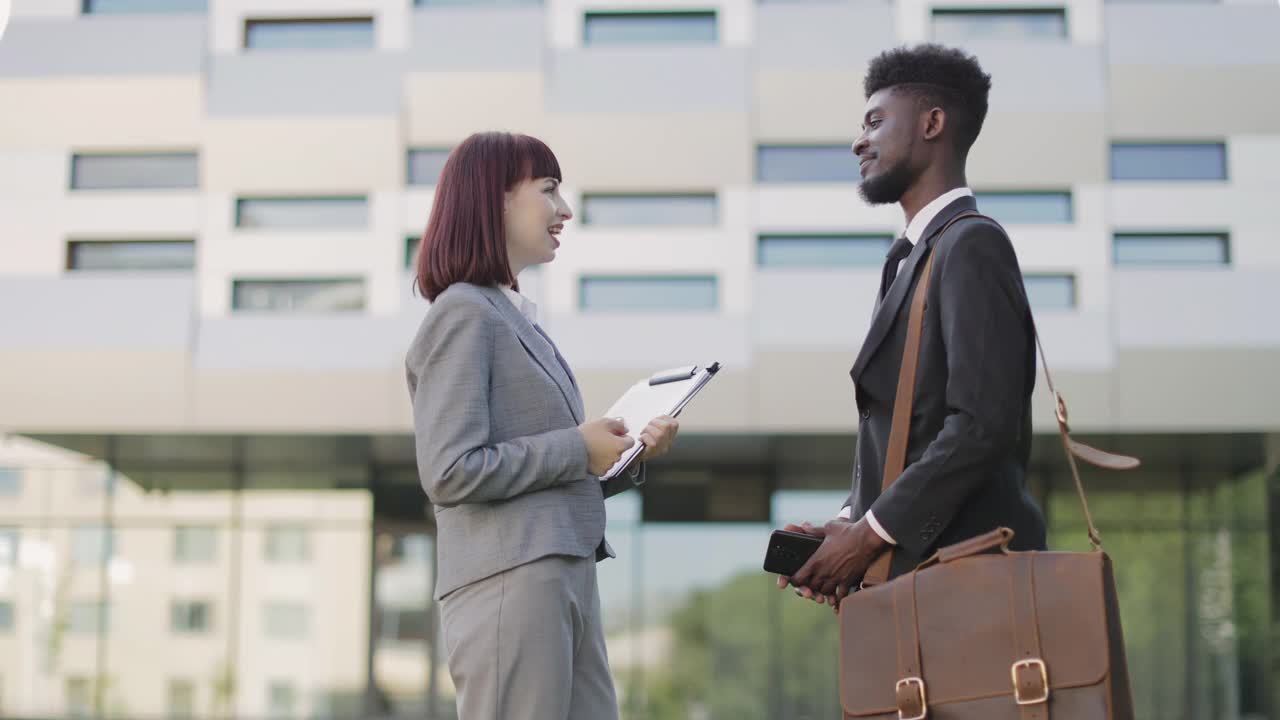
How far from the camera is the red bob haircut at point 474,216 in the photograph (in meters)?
2.85

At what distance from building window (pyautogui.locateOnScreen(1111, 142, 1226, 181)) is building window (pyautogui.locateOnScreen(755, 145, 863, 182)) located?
10.9 feet

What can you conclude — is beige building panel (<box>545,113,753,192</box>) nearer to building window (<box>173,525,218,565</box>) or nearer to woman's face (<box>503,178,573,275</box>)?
building window (<box>173,525,218,565</box>)

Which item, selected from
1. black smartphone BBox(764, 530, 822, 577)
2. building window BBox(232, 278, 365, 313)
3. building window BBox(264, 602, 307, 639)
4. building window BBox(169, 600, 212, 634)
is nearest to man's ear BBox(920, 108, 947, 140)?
black smartphone BBox(764, 530, 822, 577)

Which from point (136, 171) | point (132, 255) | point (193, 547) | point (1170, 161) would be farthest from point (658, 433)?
point (193, 547)

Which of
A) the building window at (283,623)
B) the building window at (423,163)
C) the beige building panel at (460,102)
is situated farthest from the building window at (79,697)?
the beige building panel at (460,102)

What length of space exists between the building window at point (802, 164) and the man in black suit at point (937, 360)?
14.2 metres

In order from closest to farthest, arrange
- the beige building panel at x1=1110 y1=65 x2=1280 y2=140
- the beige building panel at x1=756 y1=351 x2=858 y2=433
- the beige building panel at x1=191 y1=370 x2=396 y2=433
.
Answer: the beige building panel at x1=756 y1=351 x2=858 y2=433 < the beige building panel at x1=191 y1=370 x2=396 y2=433 < the beige building panel at x1=1110 y1=65 x2=1280 y2=140

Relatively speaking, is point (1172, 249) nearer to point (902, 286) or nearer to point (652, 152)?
point (652, 152)

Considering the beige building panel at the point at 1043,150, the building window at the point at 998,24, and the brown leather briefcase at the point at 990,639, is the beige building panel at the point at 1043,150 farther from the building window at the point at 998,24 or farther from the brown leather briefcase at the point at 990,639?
the brown leather briefcase at the point at 990,639

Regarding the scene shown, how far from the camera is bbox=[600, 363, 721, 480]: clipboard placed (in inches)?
111

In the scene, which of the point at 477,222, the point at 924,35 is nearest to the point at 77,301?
the point at 924,35

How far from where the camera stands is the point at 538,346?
2865mm

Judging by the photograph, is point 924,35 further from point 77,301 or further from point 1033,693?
point 1033,693

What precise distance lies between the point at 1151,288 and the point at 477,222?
14.9 metres
